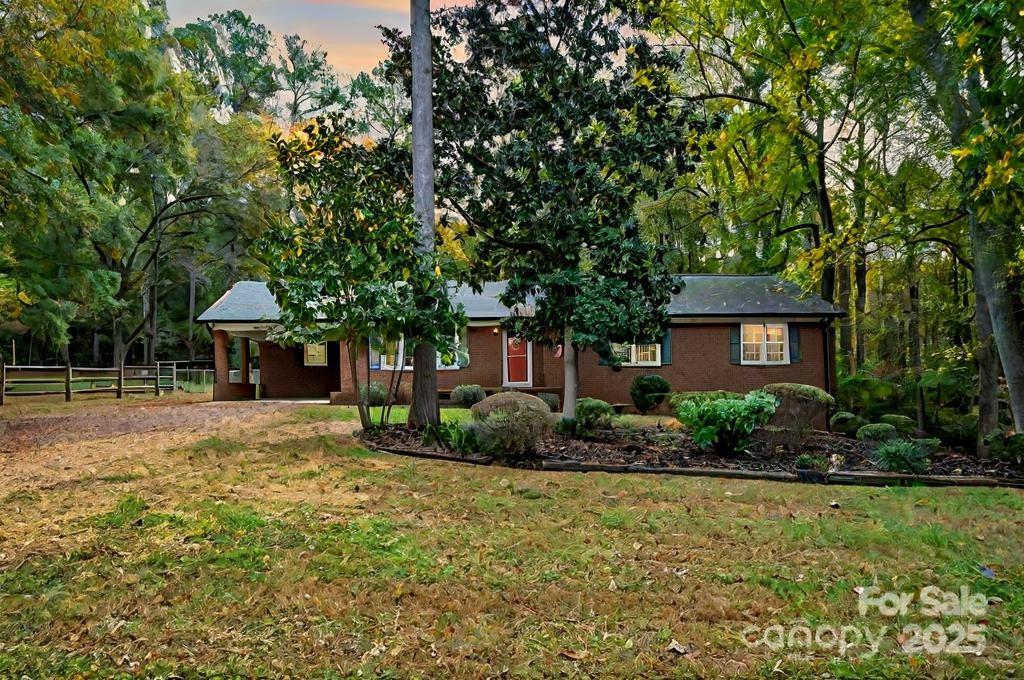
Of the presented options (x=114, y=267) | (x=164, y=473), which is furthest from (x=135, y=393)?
(x=164, y=473)

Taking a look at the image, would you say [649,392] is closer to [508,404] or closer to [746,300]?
[746,300]

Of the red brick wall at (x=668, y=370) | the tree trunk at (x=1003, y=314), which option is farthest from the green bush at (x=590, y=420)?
the tree trunk at (x=1003, y=314)

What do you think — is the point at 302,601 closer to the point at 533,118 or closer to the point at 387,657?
the point at 387,657

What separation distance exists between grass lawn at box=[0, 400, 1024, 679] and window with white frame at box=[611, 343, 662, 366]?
11.1 meters

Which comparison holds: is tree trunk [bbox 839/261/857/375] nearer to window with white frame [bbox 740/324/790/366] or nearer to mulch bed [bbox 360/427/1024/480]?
window with white frame [bbox 740/324/790/366]

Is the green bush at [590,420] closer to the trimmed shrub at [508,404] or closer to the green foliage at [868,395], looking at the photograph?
the trimmed shrub at [508,404]

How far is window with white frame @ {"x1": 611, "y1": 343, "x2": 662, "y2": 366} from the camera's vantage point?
57.4 feet

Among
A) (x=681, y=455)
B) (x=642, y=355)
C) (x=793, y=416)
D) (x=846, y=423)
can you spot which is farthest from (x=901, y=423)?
(x=681, y=455)

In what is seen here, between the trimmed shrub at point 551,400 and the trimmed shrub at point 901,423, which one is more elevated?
the trimmed shrub at point 551,400

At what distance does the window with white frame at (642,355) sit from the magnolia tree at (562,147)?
242 inches

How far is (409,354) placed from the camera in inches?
405

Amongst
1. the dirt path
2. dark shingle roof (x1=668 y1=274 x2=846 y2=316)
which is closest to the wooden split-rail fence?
the dirt path

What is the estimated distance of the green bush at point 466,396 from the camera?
16766 millimetres

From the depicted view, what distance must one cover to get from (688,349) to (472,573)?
14743mm
